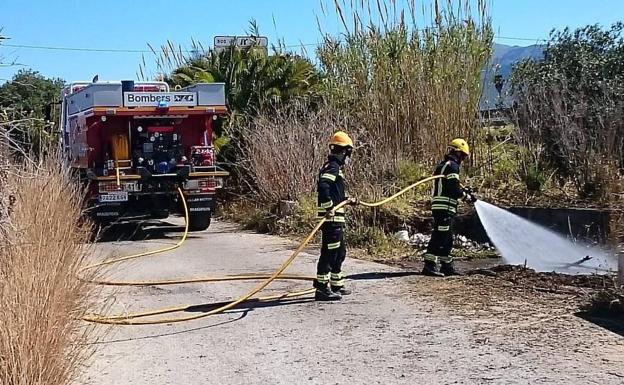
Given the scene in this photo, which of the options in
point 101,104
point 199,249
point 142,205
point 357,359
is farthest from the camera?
point 142,205

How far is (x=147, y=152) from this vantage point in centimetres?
1546

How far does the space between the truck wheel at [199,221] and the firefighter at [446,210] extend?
6.63m

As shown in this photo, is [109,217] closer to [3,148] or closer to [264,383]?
[3,148]

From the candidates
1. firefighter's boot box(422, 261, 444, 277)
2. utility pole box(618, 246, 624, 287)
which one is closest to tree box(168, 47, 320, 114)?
firefighter's boot box(422, 261, 444, 277)

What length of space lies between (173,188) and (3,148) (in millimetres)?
8509

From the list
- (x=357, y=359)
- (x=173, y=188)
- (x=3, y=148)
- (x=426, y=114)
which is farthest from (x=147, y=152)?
(x=357, y=359)

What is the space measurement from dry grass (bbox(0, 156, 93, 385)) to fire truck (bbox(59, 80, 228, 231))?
691 centimetres

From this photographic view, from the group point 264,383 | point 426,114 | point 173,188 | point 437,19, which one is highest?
point 437,19

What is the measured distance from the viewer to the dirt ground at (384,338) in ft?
20.3

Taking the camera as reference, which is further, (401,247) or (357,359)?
(401,247)

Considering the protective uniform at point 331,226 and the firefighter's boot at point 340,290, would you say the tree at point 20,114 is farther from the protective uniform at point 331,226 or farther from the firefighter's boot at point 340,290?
the firefighter's boot at point 340,290

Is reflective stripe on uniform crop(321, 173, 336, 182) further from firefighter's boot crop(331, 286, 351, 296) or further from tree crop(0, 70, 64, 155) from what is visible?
tree crop(0, 70, 64, 155)

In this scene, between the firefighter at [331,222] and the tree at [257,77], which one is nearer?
the firefighter at [331,222]

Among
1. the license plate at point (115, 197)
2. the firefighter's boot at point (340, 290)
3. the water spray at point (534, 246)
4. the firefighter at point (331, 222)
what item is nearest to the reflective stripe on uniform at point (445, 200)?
the water spray at point (534, 246)
